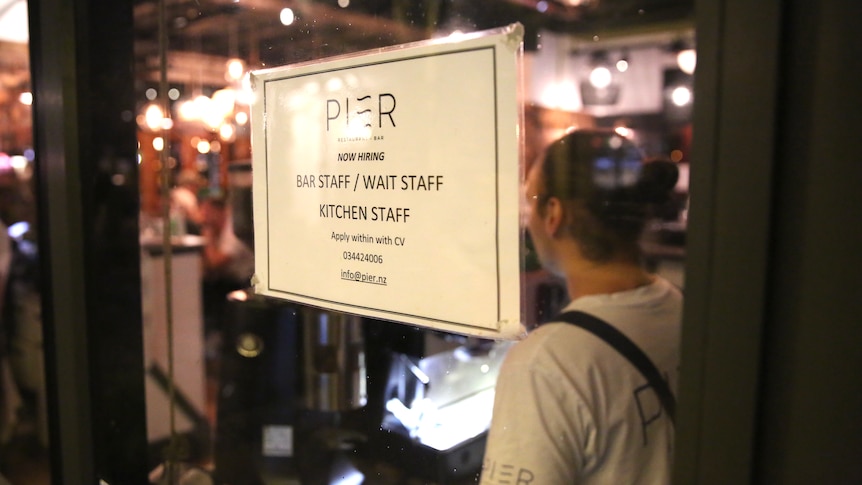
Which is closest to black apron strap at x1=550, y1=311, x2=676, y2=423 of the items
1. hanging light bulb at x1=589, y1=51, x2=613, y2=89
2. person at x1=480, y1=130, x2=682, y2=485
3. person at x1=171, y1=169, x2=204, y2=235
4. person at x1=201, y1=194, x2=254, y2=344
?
person at x1=480, y1=130, x2=682, y2=485

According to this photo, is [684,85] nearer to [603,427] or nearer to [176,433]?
[603,427]

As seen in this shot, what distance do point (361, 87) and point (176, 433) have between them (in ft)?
2.64

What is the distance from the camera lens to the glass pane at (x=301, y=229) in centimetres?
53

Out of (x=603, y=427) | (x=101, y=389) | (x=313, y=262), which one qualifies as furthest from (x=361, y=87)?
(x=101, y=389)

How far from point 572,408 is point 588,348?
0.20 feet

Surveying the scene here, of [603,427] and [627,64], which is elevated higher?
[627,64]

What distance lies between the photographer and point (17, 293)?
2727 mm

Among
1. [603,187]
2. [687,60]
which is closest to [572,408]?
[603,187]

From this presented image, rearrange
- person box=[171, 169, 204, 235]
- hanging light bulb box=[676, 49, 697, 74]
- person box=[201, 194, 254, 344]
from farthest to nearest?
person box=[171, 169, 204, 235] → person box=[201, 194, 254, 344] → hanging light bulb box=[676, 49, 697, 74]

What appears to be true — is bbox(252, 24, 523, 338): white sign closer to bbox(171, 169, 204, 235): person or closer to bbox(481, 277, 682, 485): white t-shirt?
bbox(481, 277, 682, 485): white t-shirt

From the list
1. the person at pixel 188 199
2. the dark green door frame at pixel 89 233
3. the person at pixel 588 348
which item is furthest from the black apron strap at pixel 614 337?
the person at pixel 188 199

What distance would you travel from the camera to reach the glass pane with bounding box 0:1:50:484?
2.05m

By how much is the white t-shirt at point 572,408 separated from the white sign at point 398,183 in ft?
0.26

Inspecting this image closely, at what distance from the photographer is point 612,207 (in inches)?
22.5
